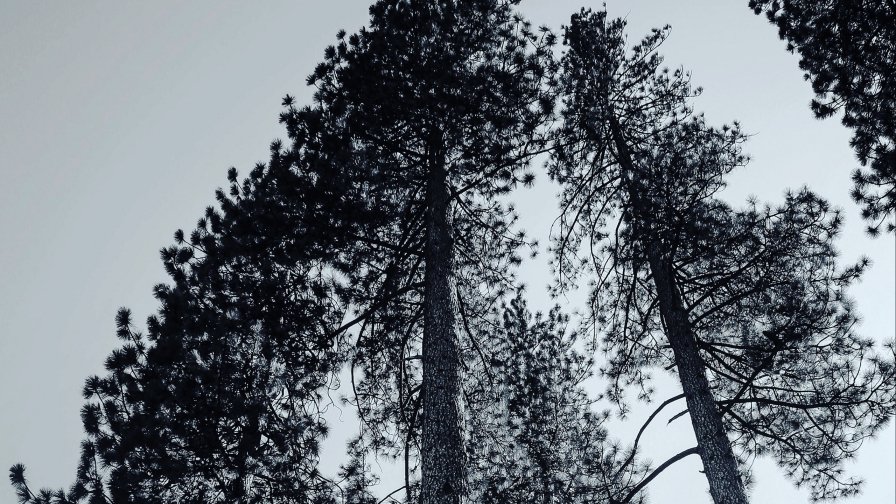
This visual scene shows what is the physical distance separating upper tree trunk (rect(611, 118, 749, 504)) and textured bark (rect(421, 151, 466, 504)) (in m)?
2.95

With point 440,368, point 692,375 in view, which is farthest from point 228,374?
point 692,375

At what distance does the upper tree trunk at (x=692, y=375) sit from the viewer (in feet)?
20.5

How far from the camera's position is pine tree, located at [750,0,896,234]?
5.73m

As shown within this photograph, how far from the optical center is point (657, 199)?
7020mm

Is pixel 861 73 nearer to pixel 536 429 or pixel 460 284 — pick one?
pixel 460 284

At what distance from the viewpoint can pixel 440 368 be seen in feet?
20.9

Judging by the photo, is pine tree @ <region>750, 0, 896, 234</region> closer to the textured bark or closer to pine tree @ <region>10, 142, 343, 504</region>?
the textured bark

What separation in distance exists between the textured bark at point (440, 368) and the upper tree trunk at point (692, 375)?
9.67 feet

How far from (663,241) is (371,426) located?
5608 mm

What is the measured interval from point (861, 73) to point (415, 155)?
6.18 m

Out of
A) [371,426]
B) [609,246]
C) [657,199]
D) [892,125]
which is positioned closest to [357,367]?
[371,426]

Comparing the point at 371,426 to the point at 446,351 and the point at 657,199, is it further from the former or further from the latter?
the point at 657,199

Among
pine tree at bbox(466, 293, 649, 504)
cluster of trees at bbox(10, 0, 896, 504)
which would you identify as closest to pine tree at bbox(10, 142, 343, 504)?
cluster of trees at bbox(10, 0, 896, 504)

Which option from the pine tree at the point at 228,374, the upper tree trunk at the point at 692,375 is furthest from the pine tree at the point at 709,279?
the pine tree at the point at 228,374
